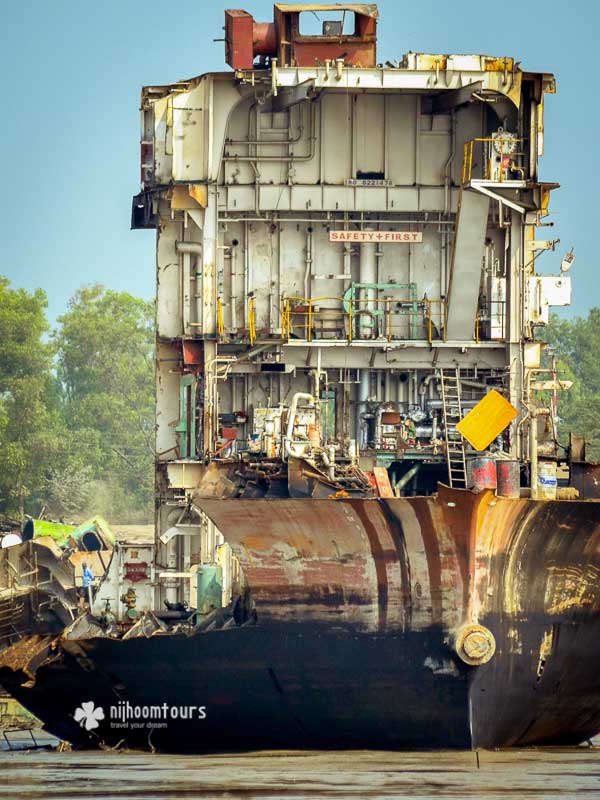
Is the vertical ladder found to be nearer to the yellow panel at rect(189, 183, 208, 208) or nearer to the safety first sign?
the safety first sign

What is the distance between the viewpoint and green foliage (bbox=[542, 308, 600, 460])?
81.8m

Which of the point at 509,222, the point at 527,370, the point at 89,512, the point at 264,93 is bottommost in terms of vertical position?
the point at 89,512

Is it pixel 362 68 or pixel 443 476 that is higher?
pixel 362 68

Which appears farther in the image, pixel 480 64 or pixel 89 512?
pixel 89 512

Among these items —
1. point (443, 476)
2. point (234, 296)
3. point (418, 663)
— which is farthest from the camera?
point (234, 296)

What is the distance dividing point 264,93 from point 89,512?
57.2 m

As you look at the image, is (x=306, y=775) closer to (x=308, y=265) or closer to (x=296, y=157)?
(x=308, y=265)

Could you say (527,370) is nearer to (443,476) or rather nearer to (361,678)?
(443,476)

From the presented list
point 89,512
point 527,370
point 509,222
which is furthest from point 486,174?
point 89,512

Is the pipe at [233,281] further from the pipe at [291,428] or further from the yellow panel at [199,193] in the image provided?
the pipe at [291,428]

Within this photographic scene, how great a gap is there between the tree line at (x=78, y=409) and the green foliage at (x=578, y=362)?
2155 cm

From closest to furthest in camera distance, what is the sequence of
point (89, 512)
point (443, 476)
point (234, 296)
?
point (443, 476) < point (234, 296) < point (89, 512)

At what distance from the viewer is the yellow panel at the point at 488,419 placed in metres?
31.0

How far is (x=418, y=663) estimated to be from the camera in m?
28.7
